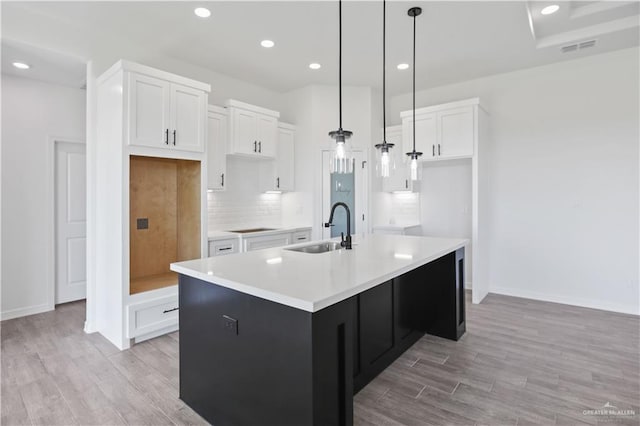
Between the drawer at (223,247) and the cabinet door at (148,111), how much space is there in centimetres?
125

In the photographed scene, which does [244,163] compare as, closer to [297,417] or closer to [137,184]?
[137,184]

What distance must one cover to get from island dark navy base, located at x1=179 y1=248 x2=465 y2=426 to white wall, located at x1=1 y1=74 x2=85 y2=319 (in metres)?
3.05

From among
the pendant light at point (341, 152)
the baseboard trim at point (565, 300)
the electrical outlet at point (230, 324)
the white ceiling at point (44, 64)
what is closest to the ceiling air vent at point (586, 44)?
the baseboard trim at point (565, 300)

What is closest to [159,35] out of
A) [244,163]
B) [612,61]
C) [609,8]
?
[244,163]

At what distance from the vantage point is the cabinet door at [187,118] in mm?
3400

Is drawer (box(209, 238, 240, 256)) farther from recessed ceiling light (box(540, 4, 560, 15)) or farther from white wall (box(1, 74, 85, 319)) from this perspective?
recessed ceiling light (box(540, 4, 560, 15))

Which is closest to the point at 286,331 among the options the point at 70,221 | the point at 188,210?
the point at 188,210

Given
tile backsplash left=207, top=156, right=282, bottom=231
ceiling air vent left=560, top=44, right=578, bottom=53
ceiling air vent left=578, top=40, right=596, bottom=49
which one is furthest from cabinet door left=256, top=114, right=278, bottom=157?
ceiling air vent left=578, top=40, right=596, bottom=49

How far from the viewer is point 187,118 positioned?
3512 mm

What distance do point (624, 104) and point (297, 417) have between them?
16.3 ft

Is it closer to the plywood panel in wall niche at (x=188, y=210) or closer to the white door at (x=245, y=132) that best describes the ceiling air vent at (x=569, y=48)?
the white door at (x=245, y=132)

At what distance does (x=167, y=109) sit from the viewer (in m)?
3.34

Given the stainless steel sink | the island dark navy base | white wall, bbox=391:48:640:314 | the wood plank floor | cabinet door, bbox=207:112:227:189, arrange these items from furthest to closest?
cabinet door, bbox=207:112:227:189 → white wall, bbox=391:48:640:314 → the stainless steel sink → the wood plank floor → the island dark navy base

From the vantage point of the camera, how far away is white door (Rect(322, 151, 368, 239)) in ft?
17.3
